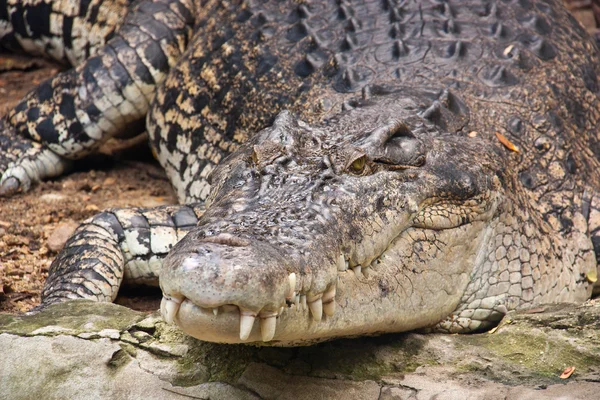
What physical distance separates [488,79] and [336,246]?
1.75m

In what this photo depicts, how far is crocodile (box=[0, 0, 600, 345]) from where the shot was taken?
230 cm

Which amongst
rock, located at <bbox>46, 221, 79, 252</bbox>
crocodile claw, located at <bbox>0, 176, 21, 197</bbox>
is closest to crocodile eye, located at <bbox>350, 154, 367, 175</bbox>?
rock, located at <bbox>46, 221, 79, 252</bbox>

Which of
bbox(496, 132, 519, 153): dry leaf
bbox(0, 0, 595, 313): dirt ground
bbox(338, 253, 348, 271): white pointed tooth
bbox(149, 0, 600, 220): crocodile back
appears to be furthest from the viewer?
bbox(0, 0, 595, 313): dirt ground

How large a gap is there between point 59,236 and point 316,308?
7.39 ft

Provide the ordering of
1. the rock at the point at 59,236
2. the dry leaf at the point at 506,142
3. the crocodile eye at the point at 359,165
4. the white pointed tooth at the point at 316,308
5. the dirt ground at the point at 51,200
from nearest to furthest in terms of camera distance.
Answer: the white pointed tooth at the point at 316,308 → the crocodile eye at the point at 359,165 → the dry leaf at the point at 506,142 → the dirt ground at the point at 51,200 → the rock at the point at 59,236

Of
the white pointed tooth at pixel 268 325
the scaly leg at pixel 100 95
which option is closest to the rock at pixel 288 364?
the white pointed tooth at pixel 268 325

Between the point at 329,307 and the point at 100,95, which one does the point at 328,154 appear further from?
the point at 100,95

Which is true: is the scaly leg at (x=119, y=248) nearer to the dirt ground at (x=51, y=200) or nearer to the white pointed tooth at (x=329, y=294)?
the dirt ground at (x=51, y=200)

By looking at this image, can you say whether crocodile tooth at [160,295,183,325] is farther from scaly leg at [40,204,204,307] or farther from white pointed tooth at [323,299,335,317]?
scaly leg at [40,204,204,307]

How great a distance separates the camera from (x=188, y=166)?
15.1 ft

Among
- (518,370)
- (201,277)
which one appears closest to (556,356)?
(518,370)

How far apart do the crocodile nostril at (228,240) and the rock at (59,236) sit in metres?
2.04

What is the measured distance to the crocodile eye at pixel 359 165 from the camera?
2.67m

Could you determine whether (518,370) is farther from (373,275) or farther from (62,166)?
(62,166)
